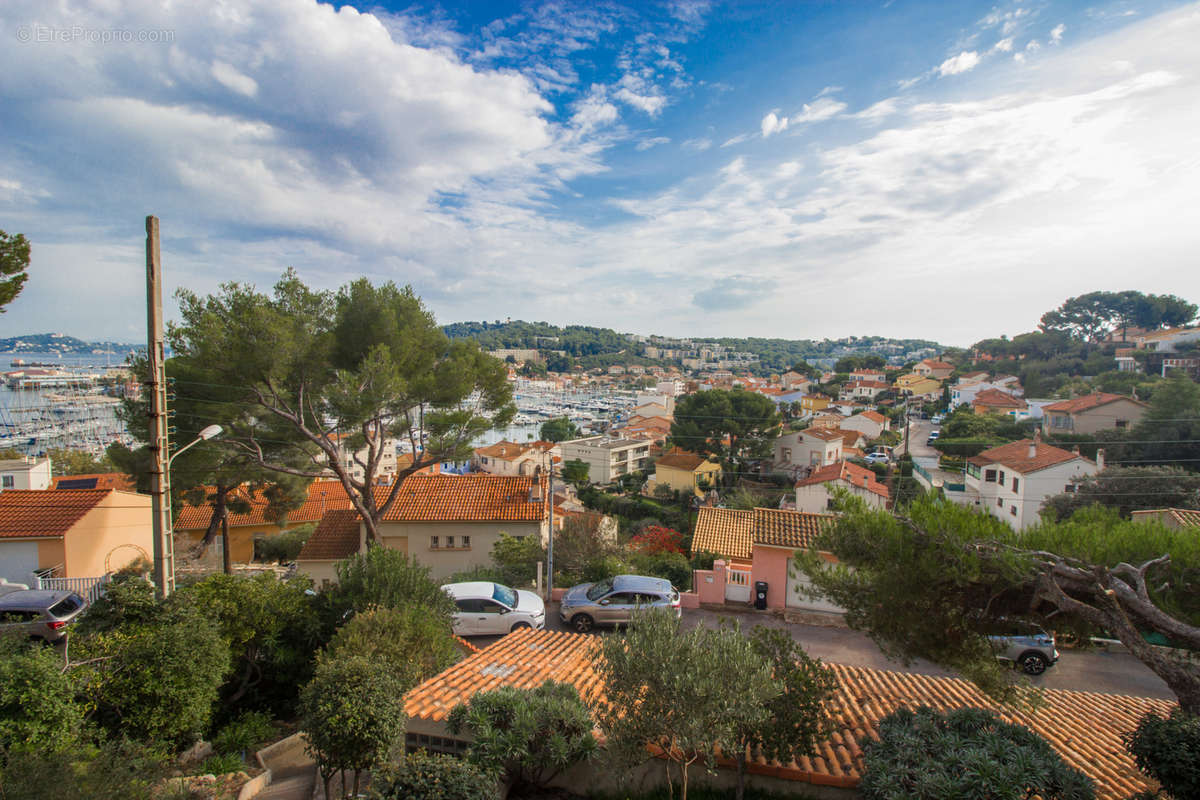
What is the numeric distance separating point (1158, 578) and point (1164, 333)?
3300 inches

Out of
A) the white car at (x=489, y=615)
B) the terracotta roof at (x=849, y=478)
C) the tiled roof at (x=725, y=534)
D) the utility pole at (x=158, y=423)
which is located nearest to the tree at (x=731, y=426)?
the terracotta roof at (x=849, y=478)

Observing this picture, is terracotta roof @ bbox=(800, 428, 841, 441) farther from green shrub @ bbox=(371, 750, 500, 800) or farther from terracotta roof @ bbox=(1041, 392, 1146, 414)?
green shrub @ bbox=(371, 750, 500, 800)

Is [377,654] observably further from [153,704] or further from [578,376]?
[578,376]

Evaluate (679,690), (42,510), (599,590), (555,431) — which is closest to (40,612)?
(42,510)

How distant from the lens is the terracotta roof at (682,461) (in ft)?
156

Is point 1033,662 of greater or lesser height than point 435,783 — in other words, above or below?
below

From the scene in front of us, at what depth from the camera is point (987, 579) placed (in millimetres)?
6777

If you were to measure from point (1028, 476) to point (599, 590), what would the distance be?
26.2 meters

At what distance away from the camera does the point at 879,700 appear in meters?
8.00

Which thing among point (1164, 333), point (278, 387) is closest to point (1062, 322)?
point (1164, 333)

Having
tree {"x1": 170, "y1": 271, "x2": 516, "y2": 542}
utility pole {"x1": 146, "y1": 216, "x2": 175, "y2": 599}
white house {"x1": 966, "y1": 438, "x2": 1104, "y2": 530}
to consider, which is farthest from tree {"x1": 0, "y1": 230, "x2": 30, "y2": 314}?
white house {"x1": 966, "y1": 438, "x2": 1104, "y2": 530}

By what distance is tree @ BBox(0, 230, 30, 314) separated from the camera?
781 cm

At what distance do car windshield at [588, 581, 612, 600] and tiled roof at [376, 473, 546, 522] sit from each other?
5.54 meters

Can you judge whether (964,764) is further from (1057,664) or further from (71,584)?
(71,584)
